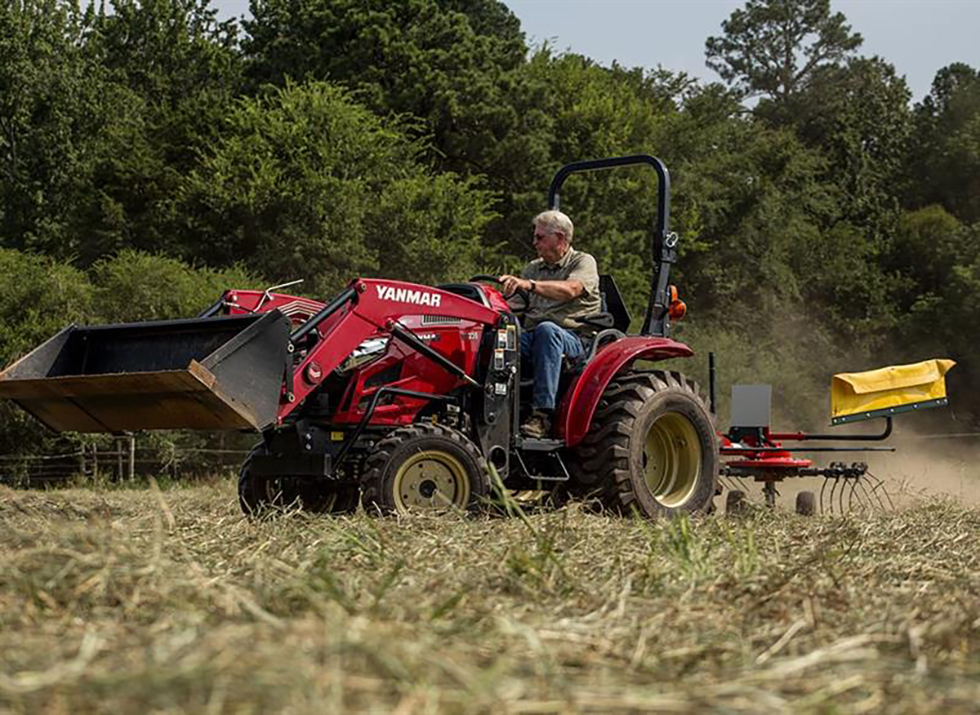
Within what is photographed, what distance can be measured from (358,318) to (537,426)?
1247 mm

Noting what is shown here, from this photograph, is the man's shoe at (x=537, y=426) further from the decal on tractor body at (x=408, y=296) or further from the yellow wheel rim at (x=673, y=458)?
the yellow wheel rim at (x=673, y=458)

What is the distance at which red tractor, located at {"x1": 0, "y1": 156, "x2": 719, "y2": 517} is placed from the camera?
7336 mm

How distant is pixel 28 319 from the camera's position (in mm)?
22984

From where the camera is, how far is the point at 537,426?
8.45m

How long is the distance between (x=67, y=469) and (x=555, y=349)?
51.3 ft

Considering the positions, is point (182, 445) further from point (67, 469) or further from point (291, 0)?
point (291, 0)

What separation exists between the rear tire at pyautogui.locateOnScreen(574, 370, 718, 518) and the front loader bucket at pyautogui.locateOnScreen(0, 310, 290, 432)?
2.07m

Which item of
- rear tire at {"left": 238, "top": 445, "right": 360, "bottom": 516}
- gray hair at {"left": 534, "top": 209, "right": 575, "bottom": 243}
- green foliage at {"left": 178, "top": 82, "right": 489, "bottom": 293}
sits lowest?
rear tire at {"left": 238, "top": 445, "right": 360, "bottom": 516}

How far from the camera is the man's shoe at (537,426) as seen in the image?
8430mm

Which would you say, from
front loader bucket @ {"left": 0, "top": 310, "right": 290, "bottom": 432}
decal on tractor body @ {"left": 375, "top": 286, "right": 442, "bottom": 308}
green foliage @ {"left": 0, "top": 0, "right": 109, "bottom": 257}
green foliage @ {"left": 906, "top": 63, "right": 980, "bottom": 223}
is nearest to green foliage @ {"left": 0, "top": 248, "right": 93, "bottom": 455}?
green foliage @ {"left": 0, "top": 0, "right": 109, "bottom": 257}

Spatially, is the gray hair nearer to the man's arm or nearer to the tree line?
the man's arm

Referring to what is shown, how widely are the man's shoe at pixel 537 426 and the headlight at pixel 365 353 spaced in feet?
3.13

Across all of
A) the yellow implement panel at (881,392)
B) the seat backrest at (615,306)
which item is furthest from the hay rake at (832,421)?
the seat backrest at (615,306)

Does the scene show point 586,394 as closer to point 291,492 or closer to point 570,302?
point 570,302
